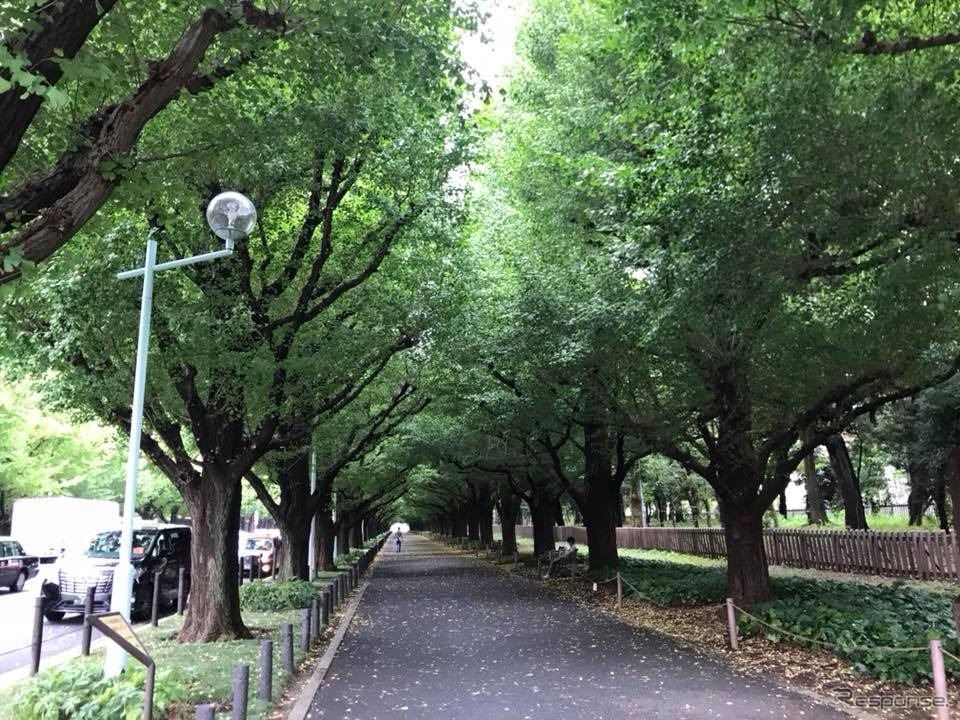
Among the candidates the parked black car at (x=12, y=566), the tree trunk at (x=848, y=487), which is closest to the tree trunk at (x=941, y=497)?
the tree trunk at (x=848, y=487)

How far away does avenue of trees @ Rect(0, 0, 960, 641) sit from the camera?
580 cm

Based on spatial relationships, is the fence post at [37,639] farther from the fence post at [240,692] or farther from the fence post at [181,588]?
the fence post at [181,588]

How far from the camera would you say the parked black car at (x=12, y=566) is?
22688 mm

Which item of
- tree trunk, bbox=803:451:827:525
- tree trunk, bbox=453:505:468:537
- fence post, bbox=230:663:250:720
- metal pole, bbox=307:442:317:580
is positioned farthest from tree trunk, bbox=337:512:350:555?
fence post, bbox=230:663:250:720

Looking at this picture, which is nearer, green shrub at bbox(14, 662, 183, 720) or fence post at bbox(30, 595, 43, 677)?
green shrub at bbox(14, 662, 183, 720)

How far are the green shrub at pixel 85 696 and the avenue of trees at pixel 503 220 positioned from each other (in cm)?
348

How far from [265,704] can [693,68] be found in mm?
8167

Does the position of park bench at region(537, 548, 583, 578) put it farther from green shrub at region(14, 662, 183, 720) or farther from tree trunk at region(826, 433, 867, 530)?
green shrub at region(14, 662, 183, 720)

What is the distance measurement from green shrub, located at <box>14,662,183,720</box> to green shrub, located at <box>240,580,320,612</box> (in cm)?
871

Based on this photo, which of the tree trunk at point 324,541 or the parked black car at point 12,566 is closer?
the parked black car at point 12,566

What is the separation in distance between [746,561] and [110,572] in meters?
12.7

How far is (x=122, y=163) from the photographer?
4516mm

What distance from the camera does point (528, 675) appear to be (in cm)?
881

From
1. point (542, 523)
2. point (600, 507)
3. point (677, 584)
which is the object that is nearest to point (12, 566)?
point (542, 523)
